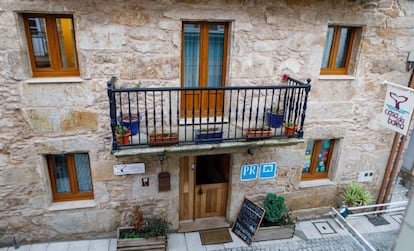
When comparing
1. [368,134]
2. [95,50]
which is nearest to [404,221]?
[95,50]

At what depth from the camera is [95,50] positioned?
4762mm

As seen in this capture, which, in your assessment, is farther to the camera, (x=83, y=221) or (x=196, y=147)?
(x=83, y=221)

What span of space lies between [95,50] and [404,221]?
466 centimetres

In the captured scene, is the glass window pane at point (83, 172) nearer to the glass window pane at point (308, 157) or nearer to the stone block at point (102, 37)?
the stone block at point (102, 37)

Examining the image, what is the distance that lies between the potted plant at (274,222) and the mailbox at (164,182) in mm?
2203

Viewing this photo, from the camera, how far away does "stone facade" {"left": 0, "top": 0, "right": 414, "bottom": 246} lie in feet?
15.5

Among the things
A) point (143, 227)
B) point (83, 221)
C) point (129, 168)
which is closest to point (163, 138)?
point (129, 168)

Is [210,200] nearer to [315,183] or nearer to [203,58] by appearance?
[315,183]

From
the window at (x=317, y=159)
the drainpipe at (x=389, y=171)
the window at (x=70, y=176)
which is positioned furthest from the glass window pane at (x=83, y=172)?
the drainpipe at (x=389, y=171)

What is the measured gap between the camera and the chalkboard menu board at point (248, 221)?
618cm

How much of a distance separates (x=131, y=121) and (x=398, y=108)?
15.9 ft

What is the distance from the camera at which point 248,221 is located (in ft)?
20.8

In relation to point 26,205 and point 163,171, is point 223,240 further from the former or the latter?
point 26,205

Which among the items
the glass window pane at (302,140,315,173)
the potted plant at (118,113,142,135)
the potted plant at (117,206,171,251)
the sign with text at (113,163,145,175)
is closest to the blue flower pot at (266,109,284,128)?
the glass window pane at (302,140,315,173)
